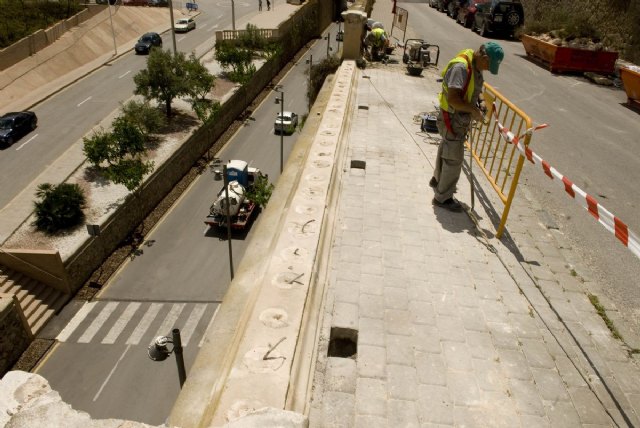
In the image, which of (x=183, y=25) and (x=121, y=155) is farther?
(x=183, y=25)

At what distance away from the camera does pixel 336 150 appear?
27.5 feet

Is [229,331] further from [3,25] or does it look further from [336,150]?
[3,25]

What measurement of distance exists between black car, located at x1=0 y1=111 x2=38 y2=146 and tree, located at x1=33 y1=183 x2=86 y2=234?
11.6 metres

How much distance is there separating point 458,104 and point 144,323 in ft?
56.2

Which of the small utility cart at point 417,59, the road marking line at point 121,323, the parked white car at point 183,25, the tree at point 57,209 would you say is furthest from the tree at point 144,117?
the parked white car at point 183,25

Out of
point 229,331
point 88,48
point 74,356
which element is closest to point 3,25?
point 88,48

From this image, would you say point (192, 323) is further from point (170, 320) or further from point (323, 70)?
point (323, 70)

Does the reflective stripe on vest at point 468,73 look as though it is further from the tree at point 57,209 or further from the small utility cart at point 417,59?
the tree at point 57,209

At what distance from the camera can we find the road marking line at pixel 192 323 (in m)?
18.1

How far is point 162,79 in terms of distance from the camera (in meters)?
30.1

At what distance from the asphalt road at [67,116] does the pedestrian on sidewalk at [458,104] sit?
2473 centimetres

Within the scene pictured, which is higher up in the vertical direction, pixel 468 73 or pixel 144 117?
pixel 468 73

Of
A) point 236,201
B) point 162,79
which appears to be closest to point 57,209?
point 236,201

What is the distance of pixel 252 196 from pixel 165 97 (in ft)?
36.6
